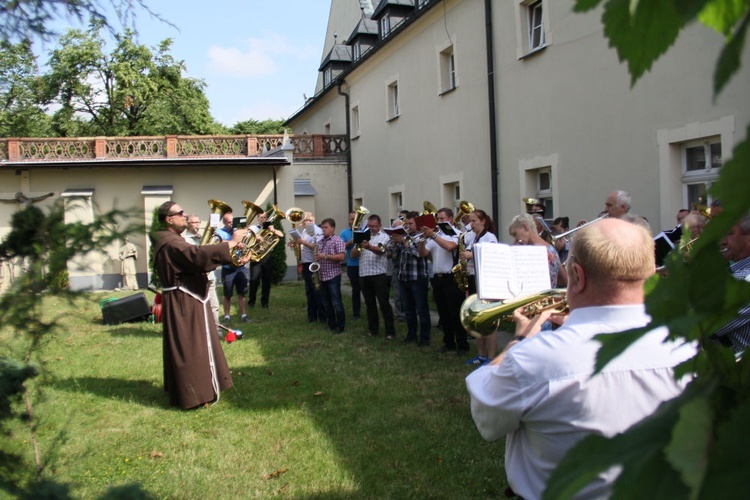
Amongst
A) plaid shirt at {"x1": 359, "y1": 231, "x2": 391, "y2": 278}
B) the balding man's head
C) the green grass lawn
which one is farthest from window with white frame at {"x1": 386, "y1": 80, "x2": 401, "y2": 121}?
the balding man's head

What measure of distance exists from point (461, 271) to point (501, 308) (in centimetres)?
433

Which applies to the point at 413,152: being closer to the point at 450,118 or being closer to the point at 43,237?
the point at 450,118

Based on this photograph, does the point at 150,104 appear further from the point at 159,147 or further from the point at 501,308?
the point at 501,308

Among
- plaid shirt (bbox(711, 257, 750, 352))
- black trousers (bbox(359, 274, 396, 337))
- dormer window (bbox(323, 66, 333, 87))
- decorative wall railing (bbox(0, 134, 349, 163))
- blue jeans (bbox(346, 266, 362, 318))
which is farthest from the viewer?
dormer window (bbox(323, 66, 333, 87))

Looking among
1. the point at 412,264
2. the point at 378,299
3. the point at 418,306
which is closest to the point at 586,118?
the point at 412,264

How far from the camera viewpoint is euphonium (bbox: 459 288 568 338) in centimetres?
322

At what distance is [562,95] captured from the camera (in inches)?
420

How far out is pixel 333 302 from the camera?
10.3 meters

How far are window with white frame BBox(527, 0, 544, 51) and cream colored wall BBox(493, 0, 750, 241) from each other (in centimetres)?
35

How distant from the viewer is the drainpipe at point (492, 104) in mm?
12906

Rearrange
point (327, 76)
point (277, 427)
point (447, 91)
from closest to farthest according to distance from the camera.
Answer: point (277, 427)
point (447, 91)
point (327, 76)

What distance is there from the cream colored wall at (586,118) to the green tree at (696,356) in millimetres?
7206

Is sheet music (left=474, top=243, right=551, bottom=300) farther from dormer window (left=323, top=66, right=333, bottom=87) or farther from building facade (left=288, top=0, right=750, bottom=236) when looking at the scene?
dormer window (left=323, top=66, right=333, bottom=87)

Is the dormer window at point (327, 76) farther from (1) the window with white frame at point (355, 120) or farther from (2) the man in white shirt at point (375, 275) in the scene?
(2) the man in white shirt at point (375, 275)
